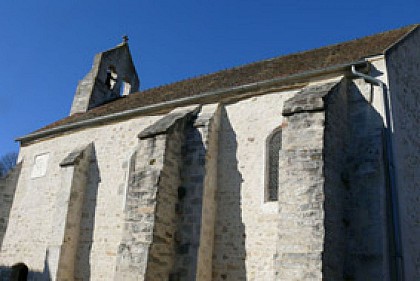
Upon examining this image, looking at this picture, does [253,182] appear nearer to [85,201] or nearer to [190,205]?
[190,205]

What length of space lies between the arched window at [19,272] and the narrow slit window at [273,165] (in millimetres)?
8485

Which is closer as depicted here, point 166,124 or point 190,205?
point 190,205

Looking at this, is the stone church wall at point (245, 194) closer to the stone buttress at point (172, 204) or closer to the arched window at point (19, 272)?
the stone buttress at point (172, 204)

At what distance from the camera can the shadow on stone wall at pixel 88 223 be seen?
461 inches

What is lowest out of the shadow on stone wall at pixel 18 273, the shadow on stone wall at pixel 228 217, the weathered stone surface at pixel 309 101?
the shadow on stone wall at pixel 18 273

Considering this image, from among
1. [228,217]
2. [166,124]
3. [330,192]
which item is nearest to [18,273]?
[166,124]

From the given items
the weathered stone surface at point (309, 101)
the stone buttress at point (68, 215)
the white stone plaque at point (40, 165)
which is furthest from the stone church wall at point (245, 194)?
the white stone plaque at point (40, 165)

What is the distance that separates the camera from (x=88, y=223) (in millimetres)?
12141

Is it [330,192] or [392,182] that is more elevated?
[392,182]

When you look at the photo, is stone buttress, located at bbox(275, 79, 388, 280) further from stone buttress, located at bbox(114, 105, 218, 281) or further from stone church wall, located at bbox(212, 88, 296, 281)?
stone buttress, located at bbox(114, 105, 218, 281)

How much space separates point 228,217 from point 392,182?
3.50 m

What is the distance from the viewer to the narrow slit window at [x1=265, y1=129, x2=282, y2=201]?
372 inches

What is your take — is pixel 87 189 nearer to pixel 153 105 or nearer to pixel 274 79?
pixel 153 105

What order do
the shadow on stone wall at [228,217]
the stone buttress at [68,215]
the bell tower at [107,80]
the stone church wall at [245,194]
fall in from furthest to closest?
1. the bell tower at [107,80]
2. the stone buttress at [68,215]
3. the shadow on stone wall at [228,217]
4. the stone church wall at [245,194]
